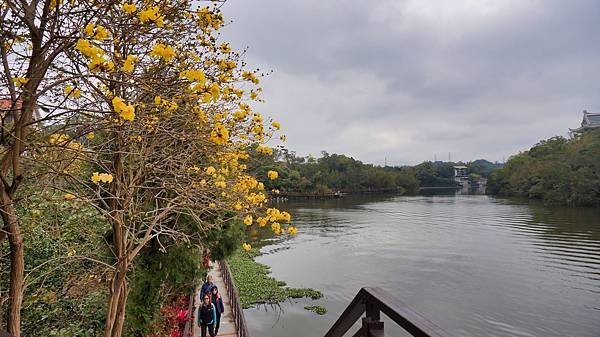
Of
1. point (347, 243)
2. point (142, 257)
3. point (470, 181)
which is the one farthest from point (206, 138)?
point (470, 181)

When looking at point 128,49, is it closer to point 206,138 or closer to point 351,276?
point 206,138

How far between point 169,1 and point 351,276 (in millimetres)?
15601

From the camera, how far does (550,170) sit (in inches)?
1889

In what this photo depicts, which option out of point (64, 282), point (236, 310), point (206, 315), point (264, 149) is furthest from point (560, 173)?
point (64, 282)

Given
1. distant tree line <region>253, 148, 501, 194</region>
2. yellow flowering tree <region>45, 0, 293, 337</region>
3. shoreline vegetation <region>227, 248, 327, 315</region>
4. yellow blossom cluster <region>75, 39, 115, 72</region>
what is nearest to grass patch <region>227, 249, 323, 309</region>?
shoreline vegetation <region>227, 248, 327, 315</region>

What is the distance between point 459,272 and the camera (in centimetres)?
1695

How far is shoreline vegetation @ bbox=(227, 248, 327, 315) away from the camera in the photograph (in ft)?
45.2

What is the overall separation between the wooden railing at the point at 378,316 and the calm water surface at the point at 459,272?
11.2 feet

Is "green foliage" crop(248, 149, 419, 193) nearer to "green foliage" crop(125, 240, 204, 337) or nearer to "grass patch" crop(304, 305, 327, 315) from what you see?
"grass patch" crop(304, 305, 327, 315)

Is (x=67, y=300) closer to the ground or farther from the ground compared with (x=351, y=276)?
farther from the ground

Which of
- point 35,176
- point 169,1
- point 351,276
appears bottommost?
point 351,276

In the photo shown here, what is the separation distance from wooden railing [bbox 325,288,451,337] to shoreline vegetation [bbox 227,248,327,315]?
1078 cm

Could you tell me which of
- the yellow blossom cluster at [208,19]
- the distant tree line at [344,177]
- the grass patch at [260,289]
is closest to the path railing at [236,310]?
the grass patch at [260,289]

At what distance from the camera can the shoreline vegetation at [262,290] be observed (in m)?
13.8
